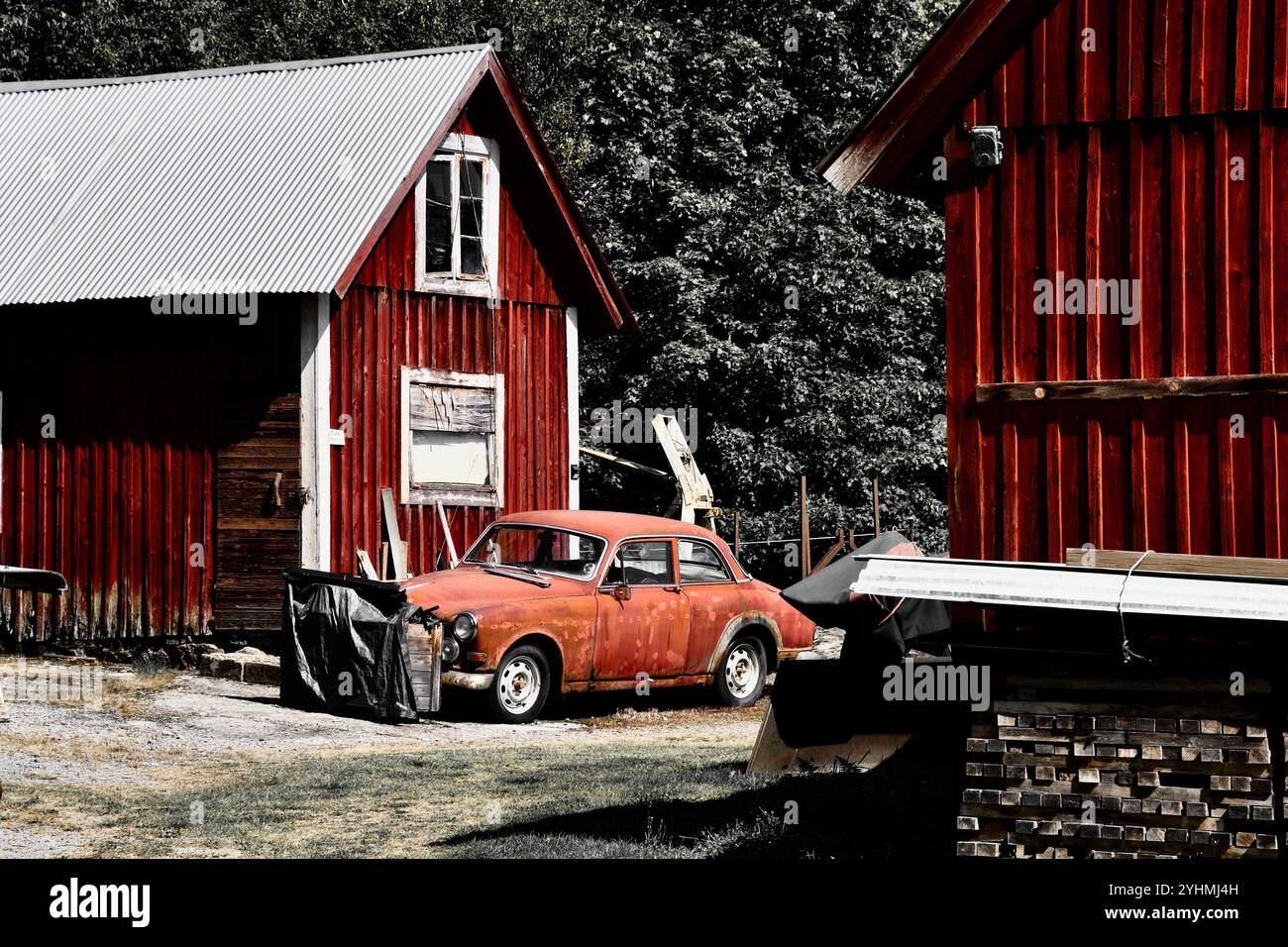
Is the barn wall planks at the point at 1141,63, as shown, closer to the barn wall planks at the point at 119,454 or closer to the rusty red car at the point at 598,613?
the rusty red car at the point at 598,613

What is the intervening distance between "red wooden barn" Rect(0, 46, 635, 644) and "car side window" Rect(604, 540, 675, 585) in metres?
4.05

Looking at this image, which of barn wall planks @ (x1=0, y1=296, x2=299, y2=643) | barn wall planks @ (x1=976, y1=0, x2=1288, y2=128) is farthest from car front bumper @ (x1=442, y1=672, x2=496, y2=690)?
barn wall planks @ (x1=976, y1=0, x2=1288, y2=128)

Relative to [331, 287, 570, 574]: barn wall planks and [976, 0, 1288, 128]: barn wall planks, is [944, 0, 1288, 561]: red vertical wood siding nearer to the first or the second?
[976, 0, 1288, 128]: barn wall planks

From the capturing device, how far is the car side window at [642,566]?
16266 mm

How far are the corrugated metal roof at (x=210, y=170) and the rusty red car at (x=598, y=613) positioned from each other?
3.95 m

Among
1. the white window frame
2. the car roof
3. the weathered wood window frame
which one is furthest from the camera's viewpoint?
the white window frame

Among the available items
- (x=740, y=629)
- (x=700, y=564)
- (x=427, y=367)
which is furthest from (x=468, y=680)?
(x=427, y=367)

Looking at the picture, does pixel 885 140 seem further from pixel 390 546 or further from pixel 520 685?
pixel 390 546

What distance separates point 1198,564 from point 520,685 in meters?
7.68

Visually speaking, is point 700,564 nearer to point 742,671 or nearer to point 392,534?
point 742,671

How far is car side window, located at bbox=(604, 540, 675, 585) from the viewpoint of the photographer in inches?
640

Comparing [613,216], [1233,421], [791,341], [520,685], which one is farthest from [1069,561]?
[613,216]

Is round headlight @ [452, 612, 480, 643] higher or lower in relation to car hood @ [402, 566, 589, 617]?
lower
